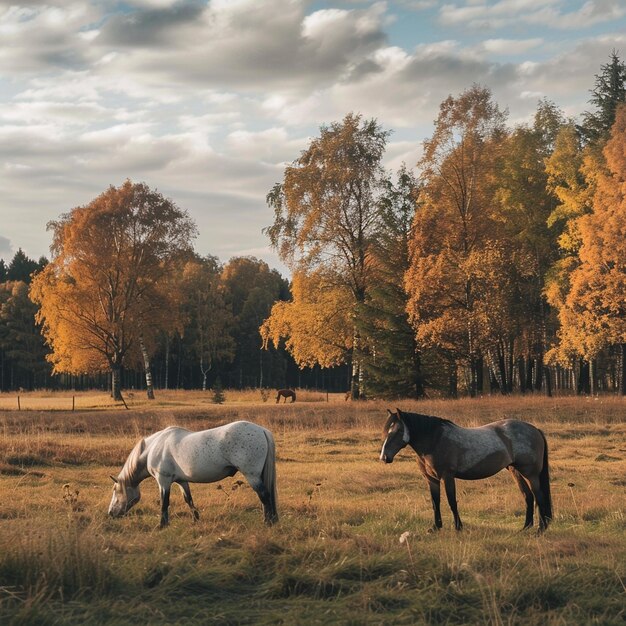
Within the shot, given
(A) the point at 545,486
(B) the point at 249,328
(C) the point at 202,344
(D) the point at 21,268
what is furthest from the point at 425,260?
(D) the point at 21,268

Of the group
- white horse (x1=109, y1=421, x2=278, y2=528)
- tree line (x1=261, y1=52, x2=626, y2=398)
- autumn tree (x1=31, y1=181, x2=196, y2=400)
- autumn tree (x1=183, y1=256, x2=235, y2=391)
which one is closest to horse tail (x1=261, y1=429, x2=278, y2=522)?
white horse (x1=109, y1=421, x2=278, y2=528)

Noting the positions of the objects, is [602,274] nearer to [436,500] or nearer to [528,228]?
[528,228]

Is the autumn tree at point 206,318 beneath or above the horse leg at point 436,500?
A: above

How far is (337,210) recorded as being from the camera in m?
42.1

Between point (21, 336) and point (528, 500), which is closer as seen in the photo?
point (528, 500)

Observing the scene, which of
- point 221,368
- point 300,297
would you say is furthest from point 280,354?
point 300,297

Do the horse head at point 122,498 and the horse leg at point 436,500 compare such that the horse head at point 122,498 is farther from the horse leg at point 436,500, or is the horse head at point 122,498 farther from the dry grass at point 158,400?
the dry grass at point 158,400

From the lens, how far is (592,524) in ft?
37.7

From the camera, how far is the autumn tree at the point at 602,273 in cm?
3416

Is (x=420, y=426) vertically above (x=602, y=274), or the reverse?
(x=602, y=274)

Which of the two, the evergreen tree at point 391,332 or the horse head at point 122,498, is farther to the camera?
the evergreen tree at point 391,332

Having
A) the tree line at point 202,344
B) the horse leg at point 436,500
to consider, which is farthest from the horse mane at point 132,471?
the tree line at point 202,344

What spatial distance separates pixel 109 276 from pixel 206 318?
31681mm

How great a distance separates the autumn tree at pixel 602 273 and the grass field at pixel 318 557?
19105 millimetres
